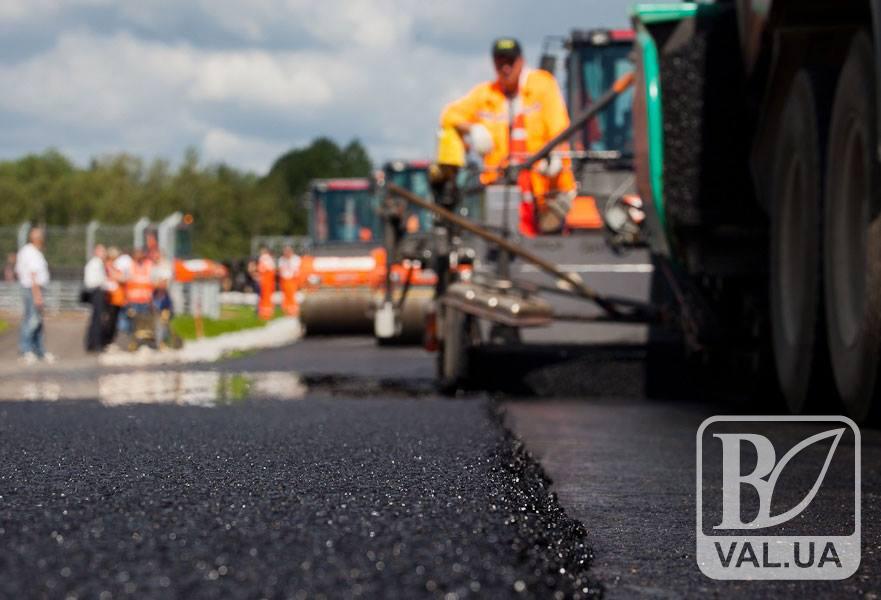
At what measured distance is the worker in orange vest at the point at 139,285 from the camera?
1667 cm

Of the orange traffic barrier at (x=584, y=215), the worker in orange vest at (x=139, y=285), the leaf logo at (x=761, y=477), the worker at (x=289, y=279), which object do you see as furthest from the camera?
the worker at (x=289, y=279)

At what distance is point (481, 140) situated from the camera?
28.0 ft

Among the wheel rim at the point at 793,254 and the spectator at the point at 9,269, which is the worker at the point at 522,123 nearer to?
the wheel rim at the point at 793,254

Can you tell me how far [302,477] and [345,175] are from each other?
116 m

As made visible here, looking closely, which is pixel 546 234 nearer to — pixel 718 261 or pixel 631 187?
pixel 631 187

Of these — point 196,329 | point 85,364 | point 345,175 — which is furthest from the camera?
point 345,175

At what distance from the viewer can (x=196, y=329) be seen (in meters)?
21.0

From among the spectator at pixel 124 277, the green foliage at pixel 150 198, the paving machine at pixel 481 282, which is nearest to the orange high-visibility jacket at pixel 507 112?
the paving machine at pixel 481 282

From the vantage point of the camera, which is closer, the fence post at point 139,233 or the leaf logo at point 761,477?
the leaf logo at point 761,477

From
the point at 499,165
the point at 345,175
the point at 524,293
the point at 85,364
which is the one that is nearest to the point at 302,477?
the point at 524,293

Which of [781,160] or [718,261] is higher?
[781,160]

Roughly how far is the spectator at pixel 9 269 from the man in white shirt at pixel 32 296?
12241mm

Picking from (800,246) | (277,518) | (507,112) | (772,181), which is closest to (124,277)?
(507,112)
